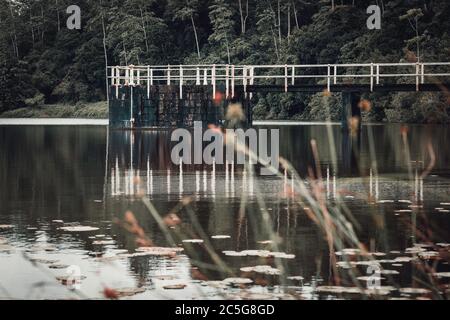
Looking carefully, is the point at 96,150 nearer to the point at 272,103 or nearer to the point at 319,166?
the point at 319,166

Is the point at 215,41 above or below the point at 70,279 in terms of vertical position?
above

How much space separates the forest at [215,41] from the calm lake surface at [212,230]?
1701 inches

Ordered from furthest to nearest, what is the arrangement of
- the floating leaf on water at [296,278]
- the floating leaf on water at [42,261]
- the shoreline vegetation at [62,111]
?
the shoreline vegetation at [62,111]
the floating leaf on water at [42,261]
the floating leaf on water at [296,278]

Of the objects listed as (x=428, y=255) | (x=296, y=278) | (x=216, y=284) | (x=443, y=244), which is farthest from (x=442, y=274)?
(x=443, y=244)

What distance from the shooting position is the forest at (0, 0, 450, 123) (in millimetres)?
79062

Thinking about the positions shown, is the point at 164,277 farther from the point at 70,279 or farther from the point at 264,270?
the point at 264,270

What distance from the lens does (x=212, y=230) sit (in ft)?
56.2

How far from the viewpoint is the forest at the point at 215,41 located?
79062 millimetres

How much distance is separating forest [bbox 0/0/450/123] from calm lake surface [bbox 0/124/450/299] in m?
43.2

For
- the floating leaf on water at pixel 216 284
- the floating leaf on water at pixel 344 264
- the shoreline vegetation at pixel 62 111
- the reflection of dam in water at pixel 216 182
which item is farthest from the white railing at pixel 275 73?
the floating leaf on water at pixel 216 284

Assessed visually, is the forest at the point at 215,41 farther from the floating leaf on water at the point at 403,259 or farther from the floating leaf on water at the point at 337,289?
the floating leaf on water at the point at 337,289

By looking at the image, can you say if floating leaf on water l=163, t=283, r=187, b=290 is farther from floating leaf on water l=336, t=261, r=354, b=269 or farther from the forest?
the forest

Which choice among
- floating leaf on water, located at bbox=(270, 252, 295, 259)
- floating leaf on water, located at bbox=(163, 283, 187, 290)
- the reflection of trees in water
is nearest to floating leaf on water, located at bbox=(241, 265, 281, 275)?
floating leaf on water, located at bbox=(270, 252, 295, 259)

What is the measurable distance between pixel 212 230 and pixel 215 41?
82.9 meters
